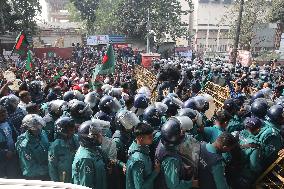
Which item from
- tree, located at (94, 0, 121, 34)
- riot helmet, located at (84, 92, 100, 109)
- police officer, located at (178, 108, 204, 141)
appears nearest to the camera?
police officer, located at (178, 108, 204, 141)

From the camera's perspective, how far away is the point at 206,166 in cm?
416

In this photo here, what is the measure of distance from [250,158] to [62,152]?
2541mm

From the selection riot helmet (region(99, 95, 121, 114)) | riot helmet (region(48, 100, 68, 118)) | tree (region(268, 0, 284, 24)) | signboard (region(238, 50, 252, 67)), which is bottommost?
signboard (region(238, 50, 252, 67))

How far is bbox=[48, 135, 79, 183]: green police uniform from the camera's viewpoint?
5.03 m

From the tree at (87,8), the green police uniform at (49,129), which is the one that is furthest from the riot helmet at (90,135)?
the tree at (87,8)

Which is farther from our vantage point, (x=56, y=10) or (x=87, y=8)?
(x=56, y=10)

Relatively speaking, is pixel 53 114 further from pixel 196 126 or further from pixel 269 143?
pixel 269 143

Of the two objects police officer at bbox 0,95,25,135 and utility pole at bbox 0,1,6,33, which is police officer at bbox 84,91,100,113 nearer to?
police officer at bbox 0,95,25,135

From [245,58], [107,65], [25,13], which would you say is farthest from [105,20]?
[107,65]

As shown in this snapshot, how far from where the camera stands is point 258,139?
5090mm

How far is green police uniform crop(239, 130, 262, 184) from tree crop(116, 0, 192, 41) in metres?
38.9

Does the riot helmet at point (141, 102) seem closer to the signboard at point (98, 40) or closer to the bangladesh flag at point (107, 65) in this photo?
the bangladesh flag at point (107, 65)

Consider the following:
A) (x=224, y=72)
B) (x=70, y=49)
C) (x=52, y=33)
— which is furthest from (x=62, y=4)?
(x=224, y=72)

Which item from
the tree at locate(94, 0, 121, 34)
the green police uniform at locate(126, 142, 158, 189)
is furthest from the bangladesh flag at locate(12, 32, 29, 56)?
the tree at locate(94, 0, 121, 34)
